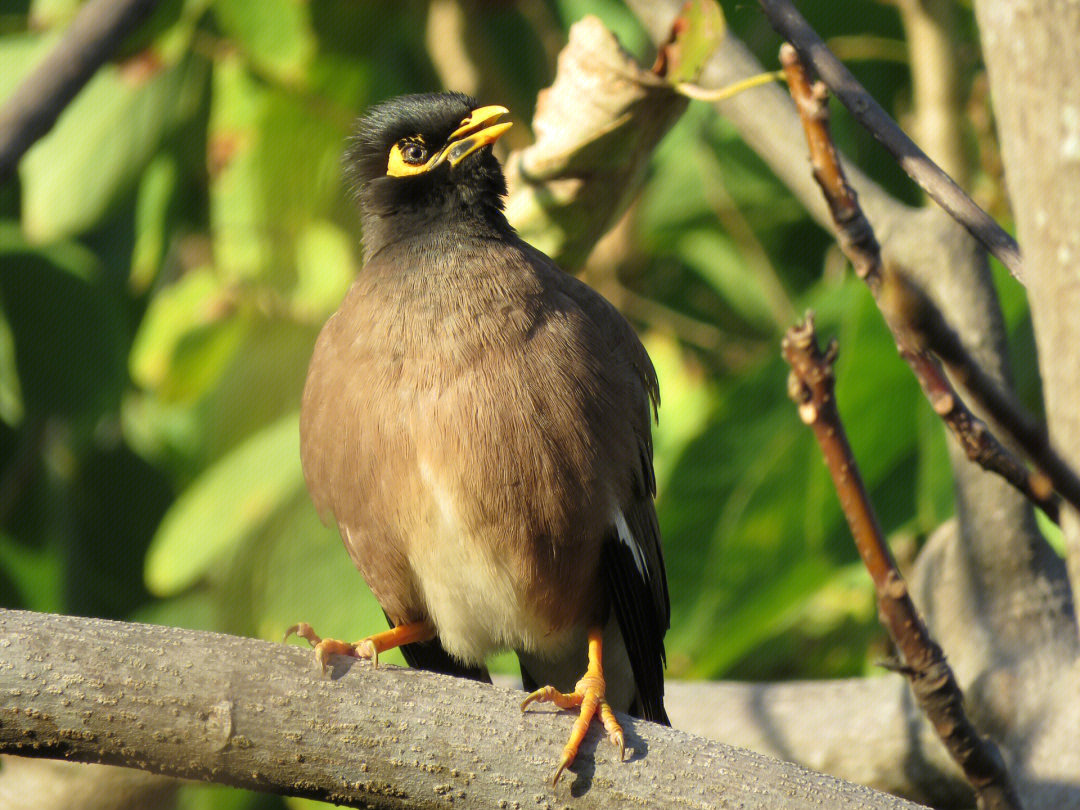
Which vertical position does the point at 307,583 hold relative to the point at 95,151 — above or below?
below

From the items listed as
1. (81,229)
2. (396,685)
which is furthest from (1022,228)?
(81,229)

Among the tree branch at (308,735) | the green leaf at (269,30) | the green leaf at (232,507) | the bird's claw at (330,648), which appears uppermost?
the green leaf at (269,30)

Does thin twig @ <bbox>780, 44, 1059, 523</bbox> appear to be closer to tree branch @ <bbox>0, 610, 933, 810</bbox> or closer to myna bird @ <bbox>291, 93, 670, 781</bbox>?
tree branch @ <bbox>0, 610, 933, 810</bbox>

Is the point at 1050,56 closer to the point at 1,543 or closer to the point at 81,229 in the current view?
the point at 81,229

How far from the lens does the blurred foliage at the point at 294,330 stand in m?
3.51

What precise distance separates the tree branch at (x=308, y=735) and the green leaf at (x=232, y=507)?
1.62 m

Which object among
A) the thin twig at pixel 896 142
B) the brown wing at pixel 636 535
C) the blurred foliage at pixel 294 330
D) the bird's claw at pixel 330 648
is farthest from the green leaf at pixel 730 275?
the thin twig at pixel 896 142

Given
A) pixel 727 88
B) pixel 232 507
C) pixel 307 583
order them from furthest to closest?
pixel 232 507 < pixel 307 583 < pixel 727 88

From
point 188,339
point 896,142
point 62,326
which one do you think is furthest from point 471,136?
point 62,326

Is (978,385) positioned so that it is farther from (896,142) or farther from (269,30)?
(269,30)

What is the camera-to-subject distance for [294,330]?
4090mm

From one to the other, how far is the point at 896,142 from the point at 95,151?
2.86 meters

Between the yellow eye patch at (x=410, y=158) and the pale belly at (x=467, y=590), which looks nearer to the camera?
the pale belly at (x=467, y=590)

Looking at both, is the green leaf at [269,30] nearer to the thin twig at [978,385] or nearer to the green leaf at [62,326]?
the green leaf at [62,326]
